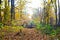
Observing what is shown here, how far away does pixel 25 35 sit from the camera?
12.3 ft

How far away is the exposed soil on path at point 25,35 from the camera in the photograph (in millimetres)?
3707

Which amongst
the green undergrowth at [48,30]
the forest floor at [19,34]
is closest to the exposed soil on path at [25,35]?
the forest floor at [19,34]

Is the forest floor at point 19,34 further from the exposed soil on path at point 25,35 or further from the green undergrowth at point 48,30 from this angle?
the green undergrowth at point 48,30

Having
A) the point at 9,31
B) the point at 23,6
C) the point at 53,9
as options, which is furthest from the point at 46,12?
the point at 9,31

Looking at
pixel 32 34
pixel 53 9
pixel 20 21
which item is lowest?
pixel 32 34

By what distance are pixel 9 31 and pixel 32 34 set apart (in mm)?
492

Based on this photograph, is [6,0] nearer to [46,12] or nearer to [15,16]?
[15,16]

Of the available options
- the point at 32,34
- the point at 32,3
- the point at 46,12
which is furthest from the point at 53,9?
the point at 32,34

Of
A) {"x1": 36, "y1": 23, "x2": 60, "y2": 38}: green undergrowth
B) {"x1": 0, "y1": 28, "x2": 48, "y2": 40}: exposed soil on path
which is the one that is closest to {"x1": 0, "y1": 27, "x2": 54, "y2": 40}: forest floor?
{"x1": 0, "y1": 28, "x2": 48, "y2": 40}: exposed soil on path

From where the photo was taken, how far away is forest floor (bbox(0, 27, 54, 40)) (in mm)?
3703

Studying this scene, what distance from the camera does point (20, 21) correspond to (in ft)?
12.4

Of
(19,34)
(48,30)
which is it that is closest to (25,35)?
(19,34)

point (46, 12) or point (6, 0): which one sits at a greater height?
point (6, 0)

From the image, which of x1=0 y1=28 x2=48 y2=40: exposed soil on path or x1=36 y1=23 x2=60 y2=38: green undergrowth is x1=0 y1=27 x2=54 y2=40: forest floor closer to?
x1=0 y1=28 x2=48 y2=40: exposed soil on path
